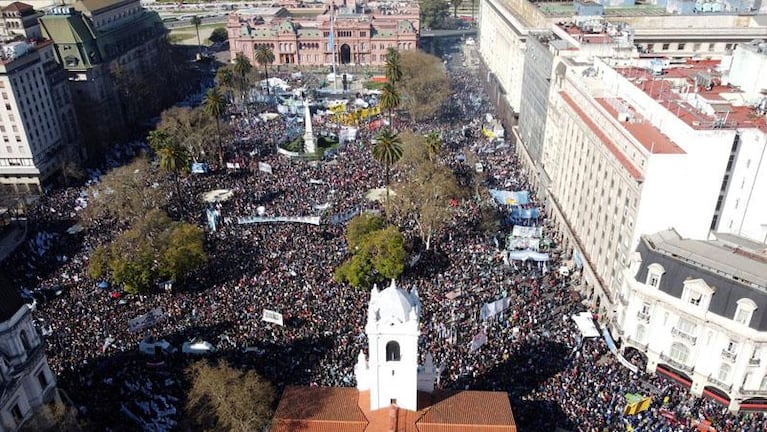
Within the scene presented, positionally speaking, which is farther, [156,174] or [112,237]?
[156,174]

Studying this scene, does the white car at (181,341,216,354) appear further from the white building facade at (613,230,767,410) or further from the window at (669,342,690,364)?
the window at (669,342,690,364)

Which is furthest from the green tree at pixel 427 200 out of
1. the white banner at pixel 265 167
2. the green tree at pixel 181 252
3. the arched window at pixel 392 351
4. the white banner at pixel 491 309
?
the arched window at pixel 392 351

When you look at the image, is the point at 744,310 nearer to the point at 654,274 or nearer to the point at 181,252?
the point at 654,274

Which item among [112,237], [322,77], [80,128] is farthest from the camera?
[322,77]

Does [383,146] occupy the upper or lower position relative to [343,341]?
upper

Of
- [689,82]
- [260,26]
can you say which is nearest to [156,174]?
[689,82]

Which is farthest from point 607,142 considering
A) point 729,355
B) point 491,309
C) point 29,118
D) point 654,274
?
point 29,118

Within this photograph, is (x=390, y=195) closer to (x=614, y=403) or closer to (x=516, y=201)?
(x=516, y=201)
